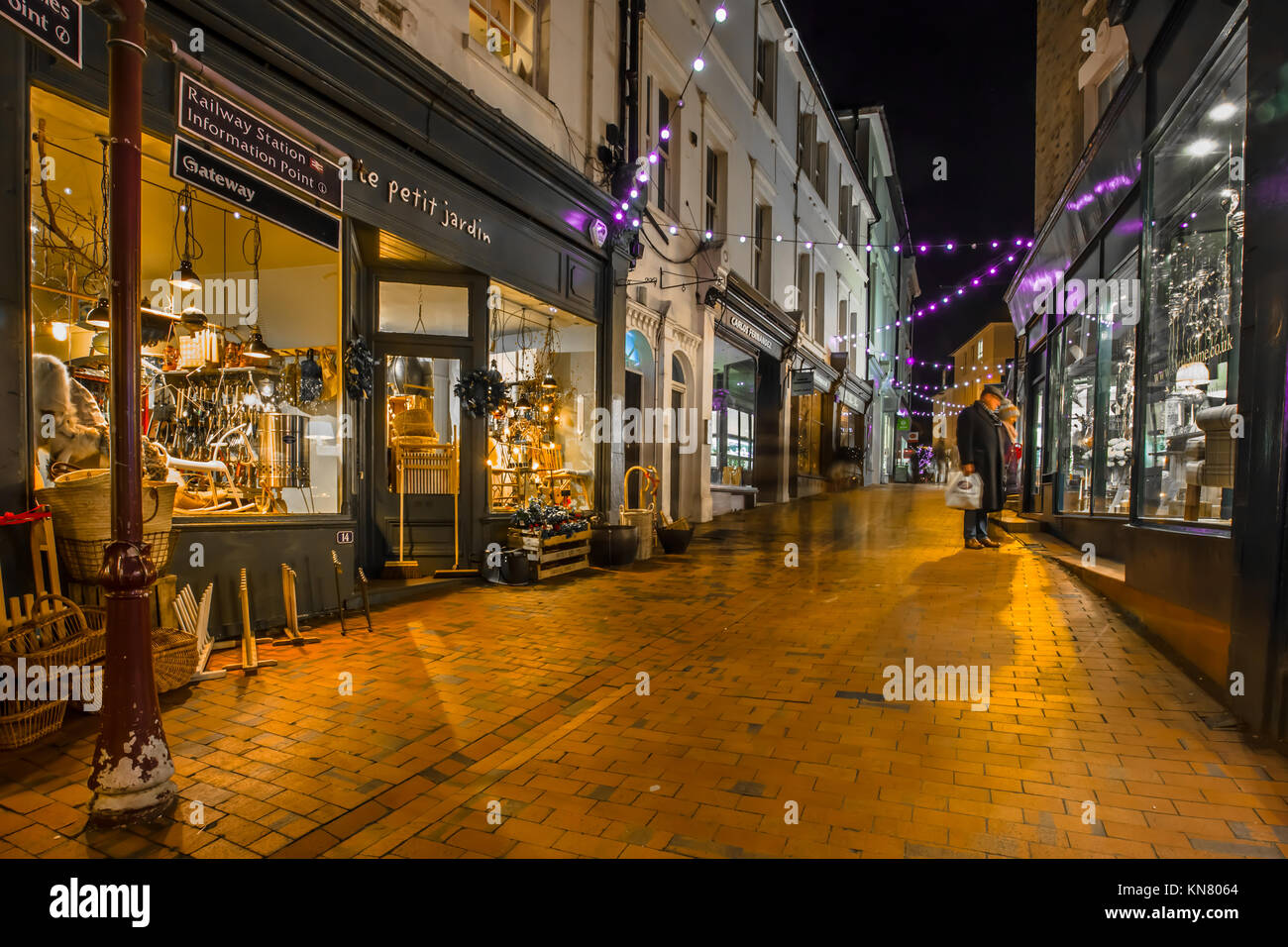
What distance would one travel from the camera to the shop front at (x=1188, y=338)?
151 inches

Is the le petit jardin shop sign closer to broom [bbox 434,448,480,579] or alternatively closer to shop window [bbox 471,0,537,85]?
shop window [bbox 471,0,537,85]

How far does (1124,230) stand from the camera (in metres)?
8.14

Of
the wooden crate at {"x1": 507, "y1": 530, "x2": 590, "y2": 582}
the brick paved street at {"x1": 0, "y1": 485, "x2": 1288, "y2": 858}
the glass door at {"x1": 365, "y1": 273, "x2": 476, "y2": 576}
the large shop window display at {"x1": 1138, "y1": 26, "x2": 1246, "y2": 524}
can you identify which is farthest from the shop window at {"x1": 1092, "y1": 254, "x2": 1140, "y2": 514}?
the glass door at {"x1": 365, "y1": 273, "x2": 476, "y2": 576}

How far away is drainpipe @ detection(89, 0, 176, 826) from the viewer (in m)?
2.80

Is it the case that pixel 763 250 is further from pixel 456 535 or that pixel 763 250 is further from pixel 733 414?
pixel 456 535

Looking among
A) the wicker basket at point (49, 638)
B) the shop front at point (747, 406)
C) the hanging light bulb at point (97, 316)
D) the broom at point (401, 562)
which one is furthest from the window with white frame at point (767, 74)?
the wicker basket at point (49, 638)

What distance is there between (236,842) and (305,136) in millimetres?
5605

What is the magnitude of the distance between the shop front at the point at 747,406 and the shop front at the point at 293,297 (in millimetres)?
6784

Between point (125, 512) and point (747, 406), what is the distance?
17038mm

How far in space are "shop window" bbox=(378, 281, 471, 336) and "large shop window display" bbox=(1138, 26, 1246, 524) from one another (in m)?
7.09

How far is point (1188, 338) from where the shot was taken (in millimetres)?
5918

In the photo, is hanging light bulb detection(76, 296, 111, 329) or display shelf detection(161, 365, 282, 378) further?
display shelf detection(161, 365, 282, 378)

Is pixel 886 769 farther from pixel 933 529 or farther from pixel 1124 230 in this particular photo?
pixel 933 529

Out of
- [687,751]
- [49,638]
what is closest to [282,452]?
[49,638]
